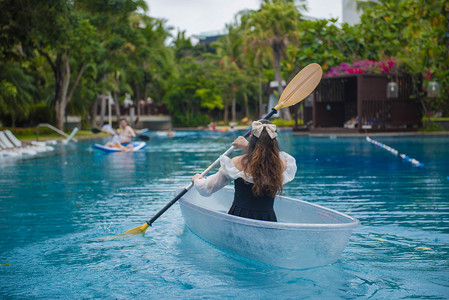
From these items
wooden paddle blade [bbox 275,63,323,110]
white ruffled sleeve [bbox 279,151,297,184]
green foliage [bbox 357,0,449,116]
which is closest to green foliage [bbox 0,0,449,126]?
green foliage [bbox 357,0,449,116]

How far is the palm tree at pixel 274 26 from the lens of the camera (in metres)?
45.9

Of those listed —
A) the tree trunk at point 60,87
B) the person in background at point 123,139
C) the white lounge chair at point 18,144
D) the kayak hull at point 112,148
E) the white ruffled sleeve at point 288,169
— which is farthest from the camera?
the tree trunk at point 60,87

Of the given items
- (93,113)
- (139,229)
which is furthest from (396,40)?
(139,229)

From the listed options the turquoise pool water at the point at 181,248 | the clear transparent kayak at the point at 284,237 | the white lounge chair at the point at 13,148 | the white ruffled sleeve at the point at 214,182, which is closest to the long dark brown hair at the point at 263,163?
the white ruffled sleeve at the point at 214,182

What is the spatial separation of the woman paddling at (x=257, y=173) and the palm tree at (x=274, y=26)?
41048mm

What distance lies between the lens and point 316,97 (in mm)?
31953

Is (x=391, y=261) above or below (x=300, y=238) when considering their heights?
below

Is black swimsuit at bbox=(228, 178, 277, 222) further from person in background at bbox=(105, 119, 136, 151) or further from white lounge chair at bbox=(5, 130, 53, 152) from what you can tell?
white lounge chair at bbox=(5, 130, 53, 152)

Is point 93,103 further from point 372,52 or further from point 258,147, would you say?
point 258,147

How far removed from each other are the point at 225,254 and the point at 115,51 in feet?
111

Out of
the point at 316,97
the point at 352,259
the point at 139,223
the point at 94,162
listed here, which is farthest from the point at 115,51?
the point at 352,259

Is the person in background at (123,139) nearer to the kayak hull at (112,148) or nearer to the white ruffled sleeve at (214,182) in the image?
the kayak hull at (112,148)

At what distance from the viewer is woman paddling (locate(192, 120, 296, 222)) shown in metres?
5.20

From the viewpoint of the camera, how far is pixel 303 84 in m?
6.75
